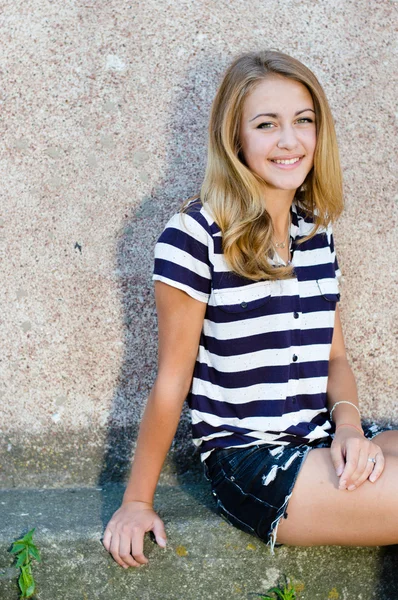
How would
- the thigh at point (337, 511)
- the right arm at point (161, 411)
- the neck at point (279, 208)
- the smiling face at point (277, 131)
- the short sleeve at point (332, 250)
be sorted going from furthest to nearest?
the short sleeve at point (332, 250) → the neck at point (279, 208) → the smiling face at point (277, 131) → the right arm at point (161, 411) → the thigh at point (337, 511)

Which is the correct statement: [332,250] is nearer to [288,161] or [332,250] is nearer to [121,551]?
[288,161]

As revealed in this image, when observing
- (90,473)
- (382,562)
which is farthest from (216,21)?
(382,562)

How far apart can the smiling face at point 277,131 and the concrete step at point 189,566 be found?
3.35 ft

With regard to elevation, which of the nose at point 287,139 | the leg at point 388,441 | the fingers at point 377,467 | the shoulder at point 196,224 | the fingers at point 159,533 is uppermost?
the nose at point 287,139

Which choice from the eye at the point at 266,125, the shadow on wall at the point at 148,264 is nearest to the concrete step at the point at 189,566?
the shadow on wall at the point at 148,264

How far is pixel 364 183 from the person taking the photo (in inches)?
99.9

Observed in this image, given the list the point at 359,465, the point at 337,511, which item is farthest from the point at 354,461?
the point at 337,511

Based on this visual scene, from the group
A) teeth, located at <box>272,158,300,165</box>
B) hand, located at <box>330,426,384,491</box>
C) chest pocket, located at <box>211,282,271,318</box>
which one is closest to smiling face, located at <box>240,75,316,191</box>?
teeth, located at <box>272,158,300,165</box>

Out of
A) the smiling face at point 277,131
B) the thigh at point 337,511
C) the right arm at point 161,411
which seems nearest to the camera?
the thigh at point 337,511

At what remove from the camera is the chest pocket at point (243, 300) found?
81.5 inches

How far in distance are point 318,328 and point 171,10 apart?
119cm

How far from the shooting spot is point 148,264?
8.13 ft

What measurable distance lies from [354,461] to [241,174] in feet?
2.80

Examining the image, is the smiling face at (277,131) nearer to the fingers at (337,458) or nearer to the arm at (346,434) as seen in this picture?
the arm at (346,434)
